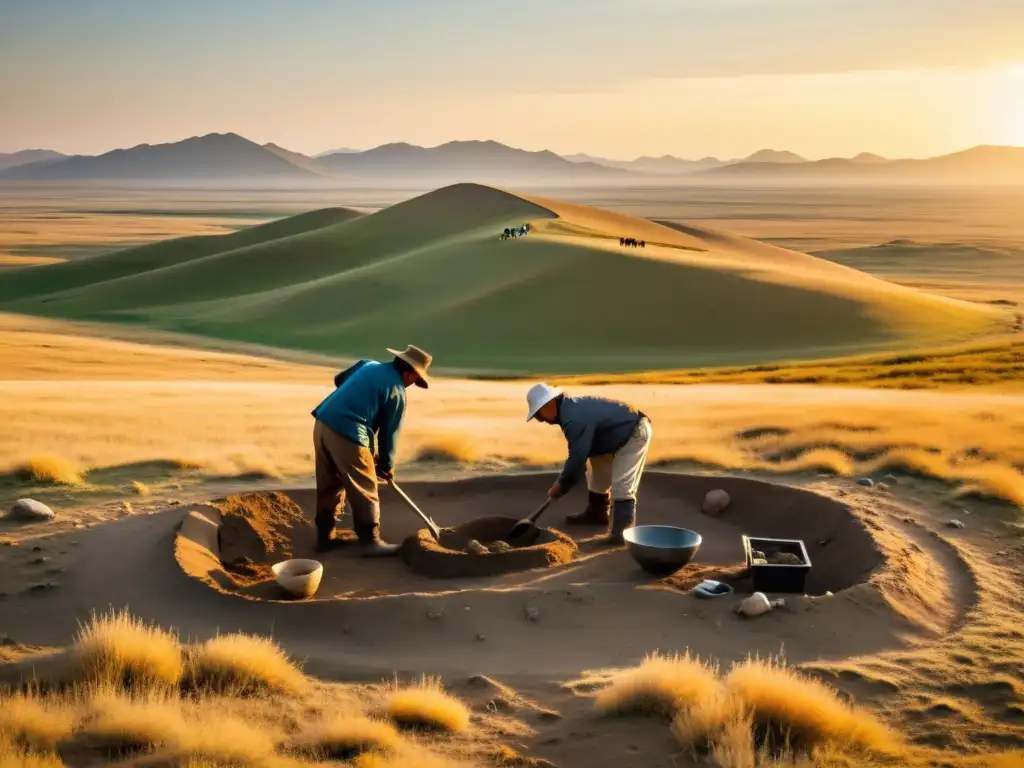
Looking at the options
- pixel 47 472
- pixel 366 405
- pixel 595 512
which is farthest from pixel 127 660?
pixel 47 472

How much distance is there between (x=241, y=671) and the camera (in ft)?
20.4

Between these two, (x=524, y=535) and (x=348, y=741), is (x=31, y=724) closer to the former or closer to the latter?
(x=348, y=741)

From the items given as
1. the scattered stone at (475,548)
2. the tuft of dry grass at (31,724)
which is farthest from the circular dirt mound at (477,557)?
the tuft of dry grass at (31,724)

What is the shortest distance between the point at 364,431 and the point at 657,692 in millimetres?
4527

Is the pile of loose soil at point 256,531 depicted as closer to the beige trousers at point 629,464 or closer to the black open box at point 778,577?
Answer: the beige trousers at point 629,464

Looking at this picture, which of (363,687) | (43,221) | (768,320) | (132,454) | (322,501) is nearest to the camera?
(363,687)

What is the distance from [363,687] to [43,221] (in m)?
174

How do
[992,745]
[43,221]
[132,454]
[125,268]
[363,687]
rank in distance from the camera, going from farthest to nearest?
[43,221]
[125,268]
[132,454]
[363,687]
[992,745]

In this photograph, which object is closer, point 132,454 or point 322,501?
point 322,501

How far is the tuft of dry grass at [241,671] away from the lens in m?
6.19

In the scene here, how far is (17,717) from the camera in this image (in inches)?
210

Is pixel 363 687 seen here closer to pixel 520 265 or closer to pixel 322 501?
pixel 322 501

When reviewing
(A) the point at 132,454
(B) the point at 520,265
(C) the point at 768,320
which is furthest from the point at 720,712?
(B) the point at 520,265

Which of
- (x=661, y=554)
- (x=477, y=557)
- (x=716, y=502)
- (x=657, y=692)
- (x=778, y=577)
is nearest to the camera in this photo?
(x=657, y=692)
